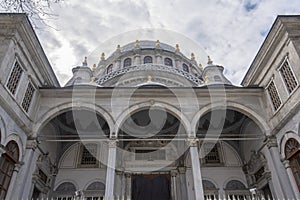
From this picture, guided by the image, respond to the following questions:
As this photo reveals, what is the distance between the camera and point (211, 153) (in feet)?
49.5

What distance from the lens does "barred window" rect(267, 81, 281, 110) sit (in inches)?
443

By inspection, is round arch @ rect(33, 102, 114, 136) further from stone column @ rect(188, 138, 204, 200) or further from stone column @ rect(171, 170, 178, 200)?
stone column @ rect(171, 170, 178, 200)

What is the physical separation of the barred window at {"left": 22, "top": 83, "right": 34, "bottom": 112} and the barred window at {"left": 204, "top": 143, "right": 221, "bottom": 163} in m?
9.75

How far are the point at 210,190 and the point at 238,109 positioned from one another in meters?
4.69

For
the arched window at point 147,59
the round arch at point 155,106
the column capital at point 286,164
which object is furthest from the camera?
the arched window at point 147,59

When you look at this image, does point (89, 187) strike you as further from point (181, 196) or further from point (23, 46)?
point (23, 46)

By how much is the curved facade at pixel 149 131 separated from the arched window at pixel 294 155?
0.13 ft

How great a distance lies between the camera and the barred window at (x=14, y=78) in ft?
32.2

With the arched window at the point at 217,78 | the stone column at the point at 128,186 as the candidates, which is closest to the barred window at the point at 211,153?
the stone column at the point at 128,186

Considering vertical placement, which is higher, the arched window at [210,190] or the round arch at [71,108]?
the round arch at [71,108]

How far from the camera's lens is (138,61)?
25.9 meters

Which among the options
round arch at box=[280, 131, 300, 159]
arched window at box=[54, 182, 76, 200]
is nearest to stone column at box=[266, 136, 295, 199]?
round arch at box=[280, 131, 300, 159]

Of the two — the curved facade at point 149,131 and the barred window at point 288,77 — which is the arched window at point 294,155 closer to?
the curved facade at point 149,131

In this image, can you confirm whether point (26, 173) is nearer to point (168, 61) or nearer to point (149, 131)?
point (149, 131)
